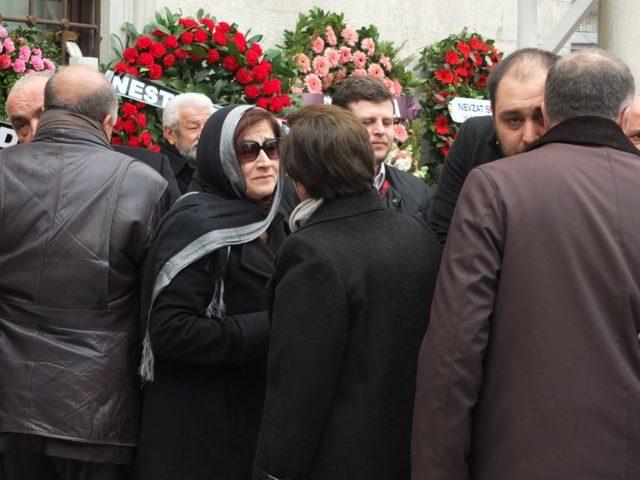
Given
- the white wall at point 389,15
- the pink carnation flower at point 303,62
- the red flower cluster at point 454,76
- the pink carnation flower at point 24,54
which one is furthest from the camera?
the red flower cluster at point 454,76

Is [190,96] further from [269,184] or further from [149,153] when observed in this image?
[269,184]

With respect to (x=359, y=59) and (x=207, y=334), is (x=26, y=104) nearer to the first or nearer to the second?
(x=207, y=334)

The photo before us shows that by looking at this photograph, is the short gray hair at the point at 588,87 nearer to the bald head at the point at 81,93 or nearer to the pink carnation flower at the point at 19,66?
the bald head at the point at 81,93

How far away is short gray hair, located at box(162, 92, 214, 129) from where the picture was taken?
5.39 metres

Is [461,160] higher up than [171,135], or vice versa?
[461,160]

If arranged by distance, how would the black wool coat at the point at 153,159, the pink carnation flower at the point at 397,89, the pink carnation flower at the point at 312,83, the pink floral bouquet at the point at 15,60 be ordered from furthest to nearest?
the pink carnation flower at the point at 397,89 → the pink carnation flower at the point at 312,83 → the pink floral bouquet at the point at 15,60 → the black wool coat at the point at 153,159

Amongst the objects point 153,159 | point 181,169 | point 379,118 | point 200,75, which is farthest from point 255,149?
point 200,75

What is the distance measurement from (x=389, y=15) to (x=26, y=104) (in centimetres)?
429

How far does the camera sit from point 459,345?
2453 mm

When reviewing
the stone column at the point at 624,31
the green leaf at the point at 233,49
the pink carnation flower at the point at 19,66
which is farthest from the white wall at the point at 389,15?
the stone column at the point at 624,31

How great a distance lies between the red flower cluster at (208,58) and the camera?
6.19m

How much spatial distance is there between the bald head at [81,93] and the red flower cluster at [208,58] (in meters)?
2.50

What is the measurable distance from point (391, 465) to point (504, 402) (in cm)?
44

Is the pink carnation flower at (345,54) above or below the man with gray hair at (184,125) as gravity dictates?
above
